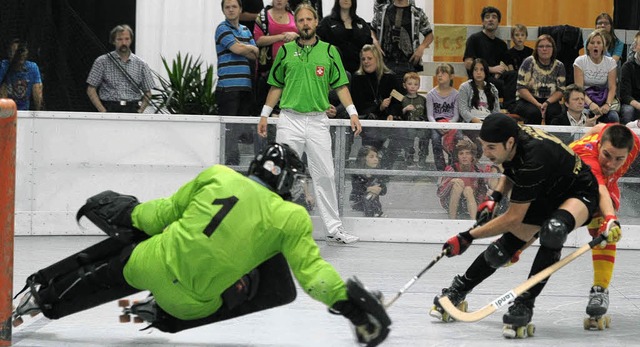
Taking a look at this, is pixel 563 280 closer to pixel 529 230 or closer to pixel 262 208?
pixel 529 230

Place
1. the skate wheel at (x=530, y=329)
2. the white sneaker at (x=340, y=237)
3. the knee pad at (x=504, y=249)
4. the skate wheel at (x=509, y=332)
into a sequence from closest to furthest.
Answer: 1. the skate wheel at (x=509, y=332)
2. the skate wheel at (x=530, y=329)
3. the knee pad at (x=504, y=249)
4. the white sneaker at (x=340, y=237)

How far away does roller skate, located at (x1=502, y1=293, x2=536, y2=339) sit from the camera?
6387 millimetres

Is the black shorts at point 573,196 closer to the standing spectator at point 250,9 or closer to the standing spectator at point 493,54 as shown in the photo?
the standing spectator at point 493,54

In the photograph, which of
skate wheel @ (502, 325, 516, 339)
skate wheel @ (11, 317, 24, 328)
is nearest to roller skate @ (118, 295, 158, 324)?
skate wheel @ (11, 317, 24, 328)

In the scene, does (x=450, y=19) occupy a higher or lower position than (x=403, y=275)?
higher

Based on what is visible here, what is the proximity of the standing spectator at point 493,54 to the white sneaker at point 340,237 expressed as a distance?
2406 mm

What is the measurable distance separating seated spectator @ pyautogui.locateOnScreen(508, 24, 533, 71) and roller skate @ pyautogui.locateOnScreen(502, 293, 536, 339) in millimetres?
5411

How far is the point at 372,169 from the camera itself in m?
10.1

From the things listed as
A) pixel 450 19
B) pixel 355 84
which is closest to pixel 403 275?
pixel 355 84

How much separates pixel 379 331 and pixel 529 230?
5.80ft

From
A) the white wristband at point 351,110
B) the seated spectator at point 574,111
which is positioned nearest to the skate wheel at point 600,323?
the white wristband at point 351,110

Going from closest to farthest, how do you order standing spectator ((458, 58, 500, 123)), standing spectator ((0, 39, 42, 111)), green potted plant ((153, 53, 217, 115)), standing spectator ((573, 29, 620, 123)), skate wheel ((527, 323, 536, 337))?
skate wheel ((527, 323, 536, 337)) → standing spectator ((0, 39, 42, 111)) → green potted plant ((153, 53, 217, 115)) → standing spectator ((458, 58, 500, 123)) → standing spectator ((573, 29, 620, 123))

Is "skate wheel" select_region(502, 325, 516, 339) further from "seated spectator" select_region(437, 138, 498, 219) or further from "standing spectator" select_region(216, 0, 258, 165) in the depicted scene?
"standing spectator" select_region(216, 0, 258, 165)

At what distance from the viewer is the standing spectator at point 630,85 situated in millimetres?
10844
